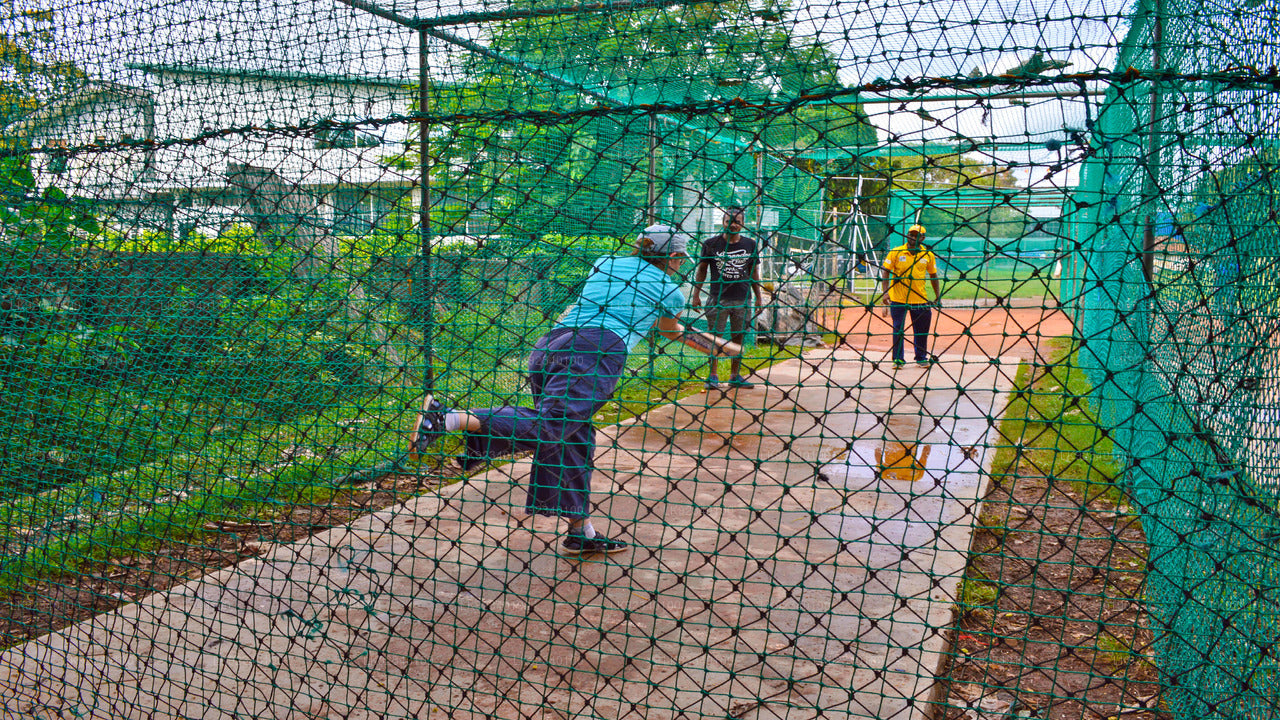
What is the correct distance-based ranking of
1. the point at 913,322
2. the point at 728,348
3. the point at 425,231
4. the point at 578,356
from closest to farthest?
the point at 913,322, the point at 728,348, the point at 425,231, the point at 578,356

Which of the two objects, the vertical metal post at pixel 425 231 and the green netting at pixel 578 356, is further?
the vertical metal post at pixel 425 231

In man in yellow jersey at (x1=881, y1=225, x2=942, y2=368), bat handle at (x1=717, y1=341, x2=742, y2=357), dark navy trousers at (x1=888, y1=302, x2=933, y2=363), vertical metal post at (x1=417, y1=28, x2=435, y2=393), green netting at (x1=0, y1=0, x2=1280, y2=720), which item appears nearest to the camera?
man in yellow jersey at (x1=881, y1=225, x2=942, y2=368)

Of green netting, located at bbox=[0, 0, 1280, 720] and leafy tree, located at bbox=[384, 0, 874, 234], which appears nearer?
green netting, located at bbox=[0, 0, 1280, 720]

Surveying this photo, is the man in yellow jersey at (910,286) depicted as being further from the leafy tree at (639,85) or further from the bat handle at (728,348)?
the bat handle at (728,348)

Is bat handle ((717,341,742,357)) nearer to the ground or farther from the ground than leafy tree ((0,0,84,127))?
nearer to the ground

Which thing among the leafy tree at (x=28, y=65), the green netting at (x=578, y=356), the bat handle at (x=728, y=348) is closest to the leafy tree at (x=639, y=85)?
the green netting at (x=578, y=356)

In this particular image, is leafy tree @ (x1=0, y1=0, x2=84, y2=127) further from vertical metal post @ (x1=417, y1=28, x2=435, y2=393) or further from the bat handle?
the bat handle

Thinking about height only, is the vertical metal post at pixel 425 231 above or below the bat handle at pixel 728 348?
above

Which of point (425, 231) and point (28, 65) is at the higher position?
point (28, 65)

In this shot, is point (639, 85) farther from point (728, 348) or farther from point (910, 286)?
point (910, 286)

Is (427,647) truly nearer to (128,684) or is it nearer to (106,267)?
(128,684)

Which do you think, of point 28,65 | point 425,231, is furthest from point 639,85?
point 28,65

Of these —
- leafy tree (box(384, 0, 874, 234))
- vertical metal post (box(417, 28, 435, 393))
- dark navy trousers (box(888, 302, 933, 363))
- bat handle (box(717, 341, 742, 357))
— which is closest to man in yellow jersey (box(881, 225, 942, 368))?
dark navy trousers (box(888, 302, 933, 363))

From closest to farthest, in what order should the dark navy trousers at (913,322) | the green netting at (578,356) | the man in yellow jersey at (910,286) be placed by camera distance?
the man in yellow jersey at (910,286) → the dark navy trousers at (913,322) → the green netting at (578,356)
